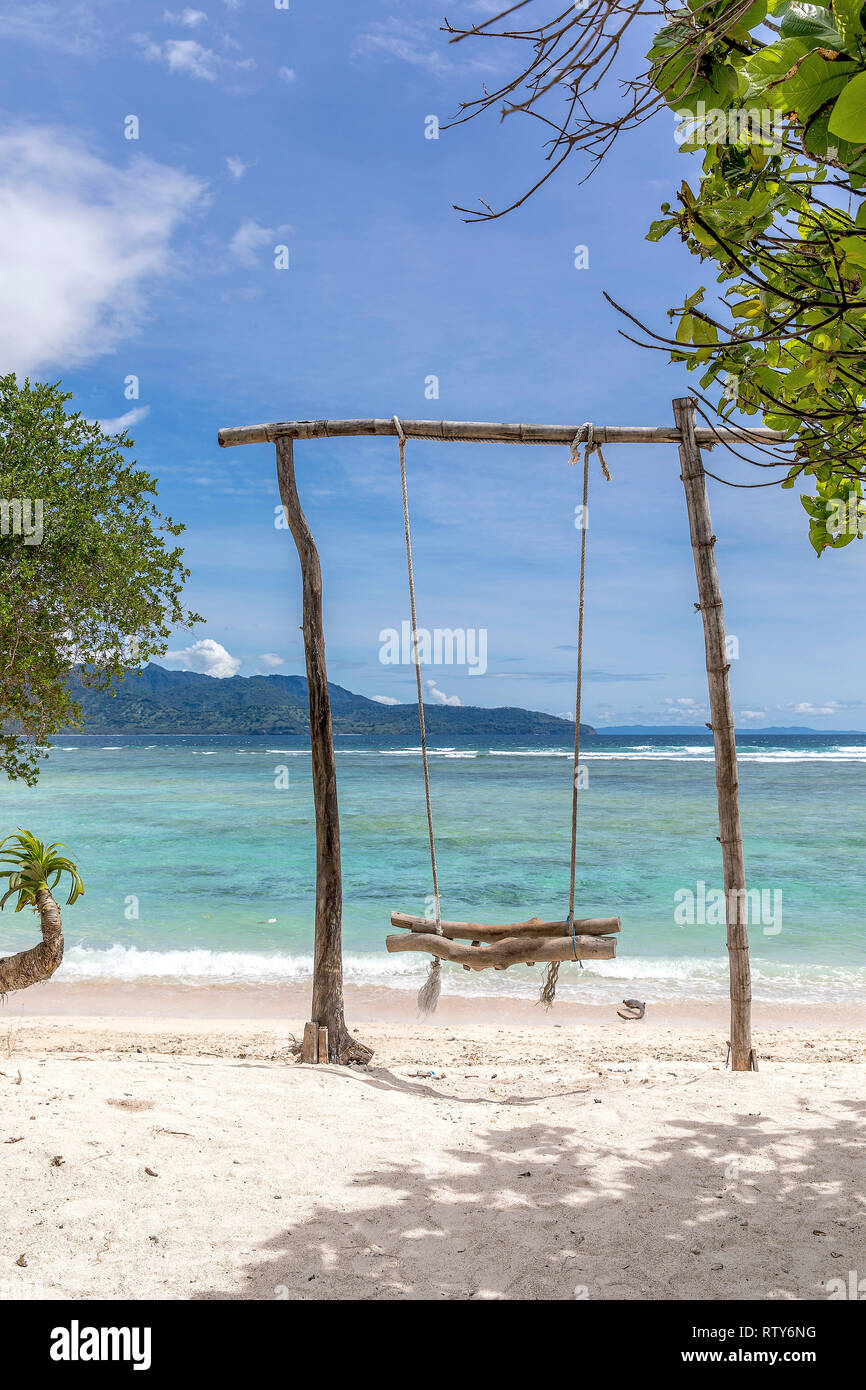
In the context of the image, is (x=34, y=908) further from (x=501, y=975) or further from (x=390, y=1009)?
(x=501, y=975)

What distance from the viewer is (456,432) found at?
13.3 feet

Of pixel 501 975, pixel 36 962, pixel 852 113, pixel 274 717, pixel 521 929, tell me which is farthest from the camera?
pixel 274 717

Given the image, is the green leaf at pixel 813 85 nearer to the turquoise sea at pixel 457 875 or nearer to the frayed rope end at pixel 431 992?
the frayed rope end at pixel 431 992

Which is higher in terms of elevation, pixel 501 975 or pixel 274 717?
pixel 274 717

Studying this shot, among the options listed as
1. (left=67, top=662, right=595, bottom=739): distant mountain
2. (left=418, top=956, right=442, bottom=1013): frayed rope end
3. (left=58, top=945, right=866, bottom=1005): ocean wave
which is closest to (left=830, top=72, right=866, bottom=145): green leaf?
(left=418, top=956, right=442, bottom=1013): frayed rope end

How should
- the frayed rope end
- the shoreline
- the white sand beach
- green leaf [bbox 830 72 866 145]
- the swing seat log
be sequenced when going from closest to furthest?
green leaf [bbox 830 72 866 145] → the white sand beach → the swing seat log → the frayed rope end → the shoreline

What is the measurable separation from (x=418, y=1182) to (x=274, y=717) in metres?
77.5

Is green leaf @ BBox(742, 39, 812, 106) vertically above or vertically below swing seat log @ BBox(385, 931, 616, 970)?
above

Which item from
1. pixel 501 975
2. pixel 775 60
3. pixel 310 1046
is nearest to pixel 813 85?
pixel 775 60

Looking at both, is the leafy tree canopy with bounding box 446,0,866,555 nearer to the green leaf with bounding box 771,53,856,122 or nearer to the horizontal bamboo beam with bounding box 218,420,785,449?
the green leaf with bounding box 771,53,856,122

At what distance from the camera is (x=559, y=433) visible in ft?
13.2

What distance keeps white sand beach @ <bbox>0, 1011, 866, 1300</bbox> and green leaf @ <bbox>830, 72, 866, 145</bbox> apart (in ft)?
7.72

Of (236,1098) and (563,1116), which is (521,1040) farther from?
(236,1098)

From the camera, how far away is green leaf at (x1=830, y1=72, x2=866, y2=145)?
877mm
